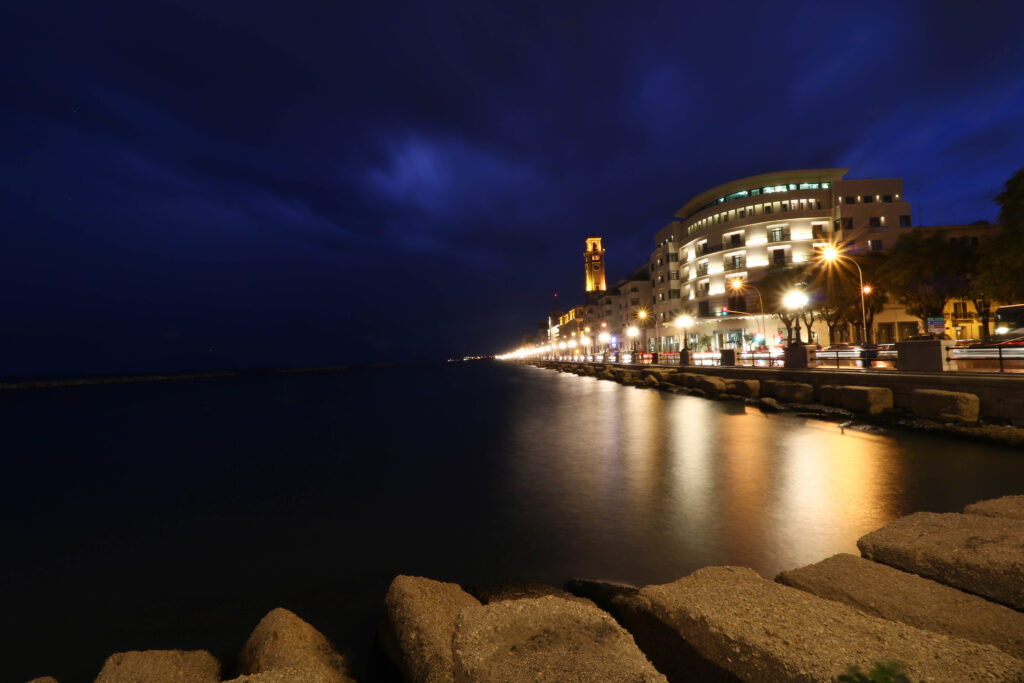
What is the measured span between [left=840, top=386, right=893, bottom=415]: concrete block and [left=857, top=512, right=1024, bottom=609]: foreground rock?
16.8m

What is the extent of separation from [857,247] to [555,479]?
6767 cm

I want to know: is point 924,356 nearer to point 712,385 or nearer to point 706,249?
point 712,385

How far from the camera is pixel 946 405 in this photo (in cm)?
1716

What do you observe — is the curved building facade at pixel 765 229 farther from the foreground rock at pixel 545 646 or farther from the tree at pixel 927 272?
the foreground rock at pixel 545 646

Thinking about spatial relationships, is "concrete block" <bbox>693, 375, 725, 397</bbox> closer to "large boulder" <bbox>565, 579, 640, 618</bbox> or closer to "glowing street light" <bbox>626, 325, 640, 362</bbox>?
"large boulder" <bbox>565, 579, 640, 618</bbox>

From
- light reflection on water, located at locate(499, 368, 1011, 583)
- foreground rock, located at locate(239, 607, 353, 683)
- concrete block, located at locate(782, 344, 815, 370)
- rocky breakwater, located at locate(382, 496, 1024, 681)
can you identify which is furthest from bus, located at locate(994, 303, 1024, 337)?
foreground rock, located at locate(239, 607, 353, 683)

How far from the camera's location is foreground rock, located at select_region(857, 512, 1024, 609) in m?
Answer: 4.79

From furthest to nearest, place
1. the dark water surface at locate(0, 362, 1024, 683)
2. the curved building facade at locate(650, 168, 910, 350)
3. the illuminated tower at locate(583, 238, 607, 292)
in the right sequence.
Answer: the illuminated tower at locate(583, 238, 607, 292) → the curved building facade at locate(650, 168, 910, 350) → the dark water surface at locate(0, 362, 1024, 683)

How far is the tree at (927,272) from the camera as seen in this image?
44.2 m

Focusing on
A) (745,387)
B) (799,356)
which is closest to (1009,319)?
(799,356)

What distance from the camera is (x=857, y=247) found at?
2479 inches

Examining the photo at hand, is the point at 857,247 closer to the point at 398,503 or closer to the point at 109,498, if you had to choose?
the point at 398,503

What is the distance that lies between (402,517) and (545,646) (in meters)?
9.20

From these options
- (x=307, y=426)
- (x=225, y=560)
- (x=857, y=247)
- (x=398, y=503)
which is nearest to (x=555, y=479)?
(x=398, y=503)
